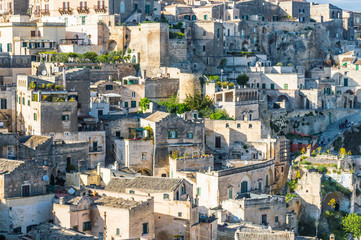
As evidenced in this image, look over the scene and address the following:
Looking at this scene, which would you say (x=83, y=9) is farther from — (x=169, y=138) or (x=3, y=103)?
(x=169, y=138)

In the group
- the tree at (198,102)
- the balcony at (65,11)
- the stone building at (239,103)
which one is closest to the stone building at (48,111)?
the tree at (198,102)

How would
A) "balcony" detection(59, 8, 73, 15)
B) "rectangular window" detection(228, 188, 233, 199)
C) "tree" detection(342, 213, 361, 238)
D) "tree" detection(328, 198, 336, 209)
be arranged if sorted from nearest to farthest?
1. "tree" detection(342, 213, 361, 238)
2. "rectangular window" detection(228, 188, 233, 199)
3. "tree" detection(328, 198, 336, 209)
4. "balcony" detection(59, 8, 73, 15)

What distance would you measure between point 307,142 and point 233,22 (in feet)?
66.0

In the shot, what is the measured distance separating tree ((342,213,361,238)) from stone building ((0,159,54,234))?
19.6m

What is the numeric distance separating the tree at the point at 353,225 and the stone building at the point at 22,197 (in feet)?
64.3

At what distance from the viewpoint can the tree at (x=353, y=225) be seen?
166 feet

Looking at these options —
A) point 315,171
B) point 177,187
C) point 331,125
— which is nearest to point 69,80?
point 177,187

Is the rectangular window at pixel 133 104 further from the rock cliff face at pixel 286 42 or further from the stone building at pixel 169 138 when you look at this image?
the rock cliff face at pixel 286 42

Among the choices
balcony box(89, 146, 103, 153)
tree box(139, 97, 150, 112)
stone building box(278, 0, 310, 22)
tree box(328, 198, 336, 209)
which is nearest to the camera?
tree box(328, 198, 336, 209)

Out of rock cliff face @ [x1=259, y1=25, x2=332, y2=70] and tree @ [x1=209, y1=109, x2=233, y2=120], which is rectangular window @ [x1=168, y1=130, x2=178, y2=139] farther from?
rock cliff face @ [x1=259, y1=25, x2=332, y2=70]

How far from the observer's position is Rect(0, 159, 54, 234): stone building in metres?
41.3

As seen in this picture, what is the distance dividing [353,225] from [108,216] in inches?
694

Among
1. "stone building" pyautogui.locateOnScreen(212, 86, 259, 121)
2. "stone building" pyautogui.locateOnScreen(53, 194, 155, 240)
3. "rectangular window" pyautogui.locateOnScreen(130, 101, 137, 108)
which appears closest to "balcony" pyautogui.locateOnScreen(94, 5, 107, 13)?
"rectangular window" pyautogui.locateOnScreen(130, 101, 137, 108)

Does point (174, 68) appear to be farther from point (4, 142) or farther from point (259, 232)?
point (259, 232)
